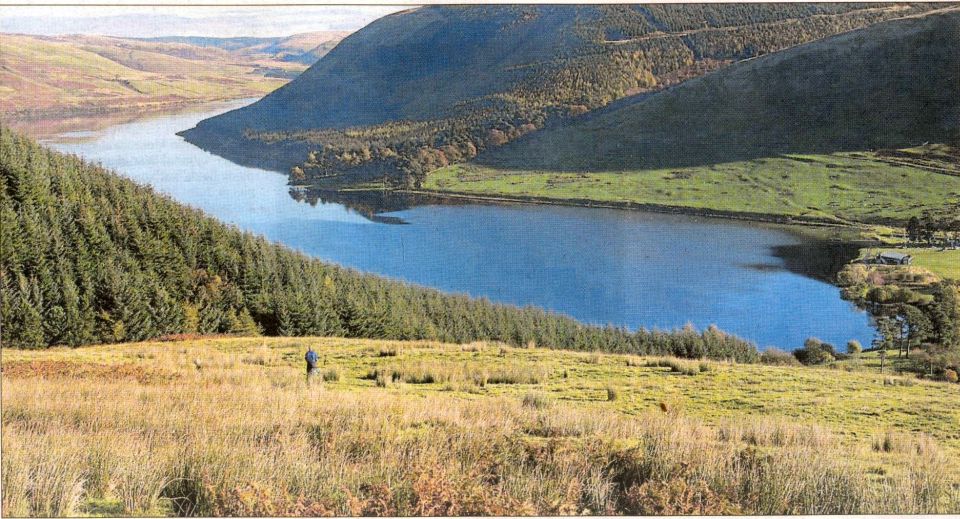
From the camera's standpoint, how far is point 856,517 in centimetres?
→ 505

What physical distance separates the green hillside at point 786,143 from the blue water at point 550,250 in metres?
0.48

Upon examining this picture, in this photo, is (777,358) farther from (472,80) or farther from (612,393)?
(472,80)

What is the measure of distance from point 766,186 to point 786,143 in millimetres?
590

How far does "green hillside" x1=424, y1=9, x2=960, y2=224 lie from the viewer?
8570 millimetres

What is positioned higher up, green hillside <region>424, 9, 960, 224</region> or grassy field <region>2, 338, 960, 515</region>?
green hillside <region>424, 9, 960, 224</region>

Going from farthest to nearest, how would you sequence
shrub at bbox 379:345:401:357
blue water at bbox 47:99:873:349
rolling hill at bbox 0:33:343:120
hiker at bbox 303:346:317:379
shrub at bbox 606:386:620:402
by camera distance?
blue water at bbox 47:99:873:349, shrub at bbox 379:345:401:357, rolling hill at bbox 0:33:343:120, shrub at bbox 606:386:620:402, hiker at bbox 303:346:317:379

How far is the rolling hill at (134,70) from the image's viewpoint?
7545 millimetres

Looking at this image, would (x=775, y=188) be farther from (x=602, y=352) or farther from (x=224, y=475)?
(x=224, y=475)

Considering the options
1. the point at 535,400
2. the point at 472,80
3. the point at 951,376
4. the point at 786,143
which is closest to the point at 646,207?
the point at 786,143

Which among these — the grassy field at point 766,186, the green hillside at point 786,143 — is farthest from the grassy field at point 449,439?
the green hillside at point 786,143

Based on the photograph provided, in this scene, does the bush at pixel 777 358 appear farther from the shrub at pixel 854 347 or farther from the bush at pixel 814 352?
the shrub at pixel 854 347

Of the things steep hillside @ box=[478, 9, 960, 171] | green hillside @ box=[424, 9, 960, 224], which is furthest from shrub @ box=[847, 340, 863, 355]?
steep hillside @ box=[478, 9, 960, 171]

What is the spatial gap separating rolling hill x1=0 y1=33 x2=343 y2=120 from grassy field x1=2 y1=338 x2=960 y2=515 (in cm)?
285

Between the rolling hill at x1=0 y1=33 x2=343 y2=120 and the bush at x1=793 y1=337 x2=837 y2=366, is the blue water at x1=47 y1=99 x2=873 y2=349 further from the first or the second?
the rolling hill at x1=0 y1=33 x2=343 y2=120
